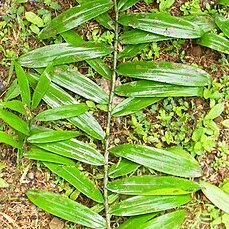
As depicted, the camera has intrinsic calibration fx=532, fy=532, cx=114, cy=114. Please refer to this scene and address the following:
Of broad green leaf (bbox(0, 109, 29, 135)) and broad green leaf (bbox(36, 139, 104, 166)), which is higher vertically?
broad green leaf (bbox(0, 109, 29, 135))

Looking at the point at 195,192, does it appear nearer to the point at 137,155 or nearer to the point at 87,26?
the point at 137,155

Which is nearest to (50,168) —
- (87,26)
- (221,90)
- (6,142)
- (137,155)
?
(6,142)

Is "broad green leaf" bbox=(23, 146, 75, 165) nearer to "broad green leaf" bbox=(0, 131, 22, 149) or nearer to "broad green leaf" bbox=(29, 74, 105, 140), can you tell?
"broad green leaf" bbox=(0, 131, 22, 149)

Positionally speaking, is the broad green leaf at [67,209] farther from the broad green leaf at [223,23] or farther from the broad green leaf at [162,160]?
the broad green leaf at [223,23]

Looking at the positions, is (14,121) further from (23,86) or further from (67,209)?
(67,209)

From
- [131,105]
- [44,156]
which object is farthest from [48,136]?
[131,105]

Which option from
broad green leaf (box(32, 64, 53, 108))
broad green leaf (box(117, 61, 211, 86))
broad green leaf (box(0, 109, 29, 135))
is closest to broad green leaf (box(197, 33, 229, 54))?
broad green leaf (box(117, 61, 211, 86))
